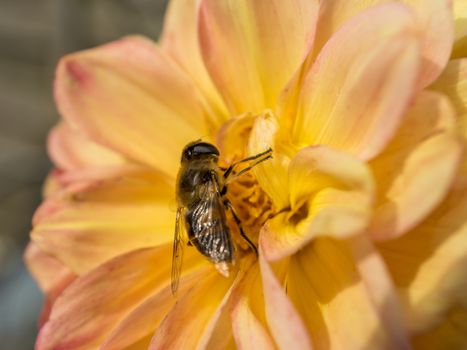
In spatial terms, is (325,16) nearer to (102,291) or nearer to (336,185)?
(336,185)

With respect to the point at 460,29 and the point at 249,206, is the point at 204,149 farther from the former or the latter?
the point at 460,29

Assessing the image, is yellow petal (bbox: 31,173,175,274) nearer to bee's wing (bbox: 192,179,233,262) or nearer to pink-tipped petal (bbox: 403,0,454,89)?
bee's wing (bbox: 192,179,233,262)

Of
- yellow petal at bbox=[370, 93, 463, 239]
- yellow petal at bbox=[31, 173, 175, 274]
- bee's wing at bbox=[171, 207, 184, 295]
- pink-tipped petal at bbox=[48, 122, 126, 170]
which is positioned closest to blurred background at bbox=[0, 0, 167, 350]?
pink-tipped petal at bbox=[48, 122, 126, 170]

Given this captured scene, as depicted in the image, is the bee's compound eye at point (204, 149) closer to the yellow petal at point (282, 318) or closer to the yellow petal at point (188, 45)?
the yellow petal at point (188, 45)

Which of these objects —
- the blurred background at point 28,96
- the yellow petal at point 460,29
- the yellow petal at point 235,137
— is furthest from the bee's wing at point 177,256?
the blurred background at point 28,96

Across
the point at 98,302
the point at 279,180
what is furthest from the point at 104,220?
the point at 279,180

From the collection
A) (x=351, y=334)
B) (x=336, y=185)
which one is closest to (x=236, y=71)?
(x=336, y=185)
